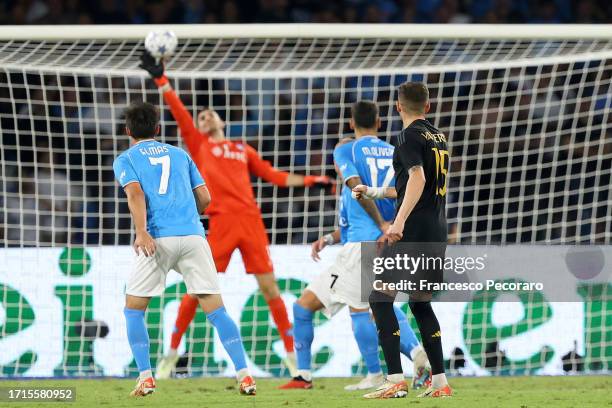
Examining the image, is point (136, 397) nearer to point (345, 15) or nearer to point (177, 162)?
point (177, 162)

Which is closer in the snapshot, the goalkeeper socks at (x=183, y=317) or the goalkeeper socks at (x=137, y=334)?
the goalkeeper socks at (x=137, y=334)

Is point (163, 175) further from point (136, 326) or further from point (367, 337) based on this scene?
point (367, 337)

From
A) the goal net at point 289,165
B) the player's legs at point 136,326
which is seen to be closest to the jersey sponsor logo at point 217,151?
the goal net at point 289,165

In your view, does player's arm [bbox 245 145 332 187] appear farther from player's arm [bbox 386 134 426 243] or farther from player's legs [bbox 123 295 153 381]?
player's arm [bbox 386 134 426 243]

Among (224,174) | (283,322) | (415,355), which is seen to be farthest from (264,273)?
(415,355)

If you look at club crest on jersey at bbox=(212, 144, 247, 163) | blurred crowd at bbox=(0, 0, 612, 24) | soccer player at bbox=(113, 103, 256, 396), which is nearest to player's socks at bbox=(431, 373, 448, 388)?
soccer player at bbox=(113, 103, 256, 396)

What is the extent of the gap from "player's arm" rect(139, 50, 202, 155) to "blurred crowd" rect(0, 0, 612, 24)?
4.62m

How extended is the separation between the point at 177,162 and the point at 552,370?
3.95 meters

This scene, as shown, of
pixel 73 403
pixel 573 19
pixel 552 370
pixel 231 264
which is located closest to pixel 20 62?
pixel 231 264

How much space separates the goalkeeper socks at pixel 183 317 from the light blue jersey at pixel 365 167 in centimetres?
158

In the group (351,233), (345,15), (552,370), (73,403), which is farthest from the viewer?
(345,15)

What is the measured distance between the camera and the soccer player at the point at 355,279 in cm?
732

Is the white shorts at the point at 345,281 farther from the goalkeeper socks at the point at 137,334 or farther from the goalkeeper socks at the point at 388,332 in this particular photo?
the goalkeeper socks at the point at 137,334

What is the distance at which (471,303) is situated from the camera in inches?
362
